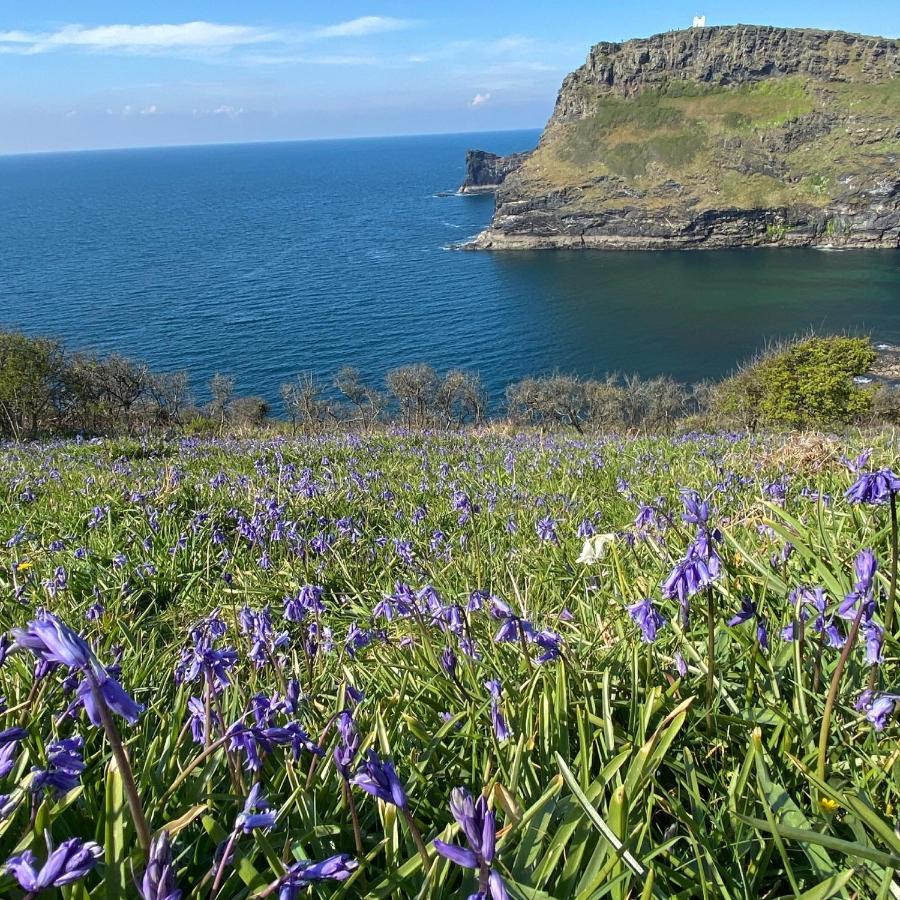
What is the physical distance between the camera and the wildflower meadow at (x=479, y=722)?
1.69 m

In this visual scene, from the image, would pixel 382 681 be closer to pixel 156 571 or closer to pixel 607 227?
pixel 156 571

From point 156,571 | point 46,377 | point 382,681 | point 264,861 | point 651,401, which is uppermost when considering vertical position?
point 264,861

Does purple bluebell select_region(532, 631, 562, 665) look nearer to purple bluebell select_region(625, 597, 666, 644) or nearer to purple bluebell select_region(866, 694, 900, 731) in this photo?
purple bluebell select_region(625, 597, 666, 644)

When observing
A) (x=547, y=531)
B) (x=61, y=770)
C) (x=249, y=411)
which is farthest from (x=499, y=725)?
(x=249, y=411)

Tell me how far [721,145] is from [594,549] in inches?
7552

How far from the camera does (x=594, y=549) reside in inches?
172

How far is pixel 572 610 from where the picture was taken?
165 inches

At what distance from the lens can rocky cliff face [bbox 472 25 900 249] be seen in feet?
481

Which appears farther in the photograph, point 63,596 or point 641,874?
point 63,596

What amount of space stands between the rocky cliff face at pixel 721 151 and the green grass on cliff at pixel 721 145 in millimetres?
369

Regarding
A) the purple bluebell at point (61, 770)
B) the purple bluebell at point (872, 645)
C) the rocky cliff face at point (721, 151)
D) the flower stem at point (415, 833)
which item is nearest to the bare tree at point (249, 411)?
the purple bluebell at point (61, 770)

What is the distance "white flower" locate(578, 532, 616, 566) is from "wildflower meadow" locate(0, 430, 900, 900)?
6cm

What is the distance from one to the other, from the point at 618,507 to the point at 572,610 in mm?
2490

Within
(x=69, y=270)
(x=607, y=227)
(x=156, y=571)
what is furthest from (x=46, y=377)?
(x=607, y=227)
